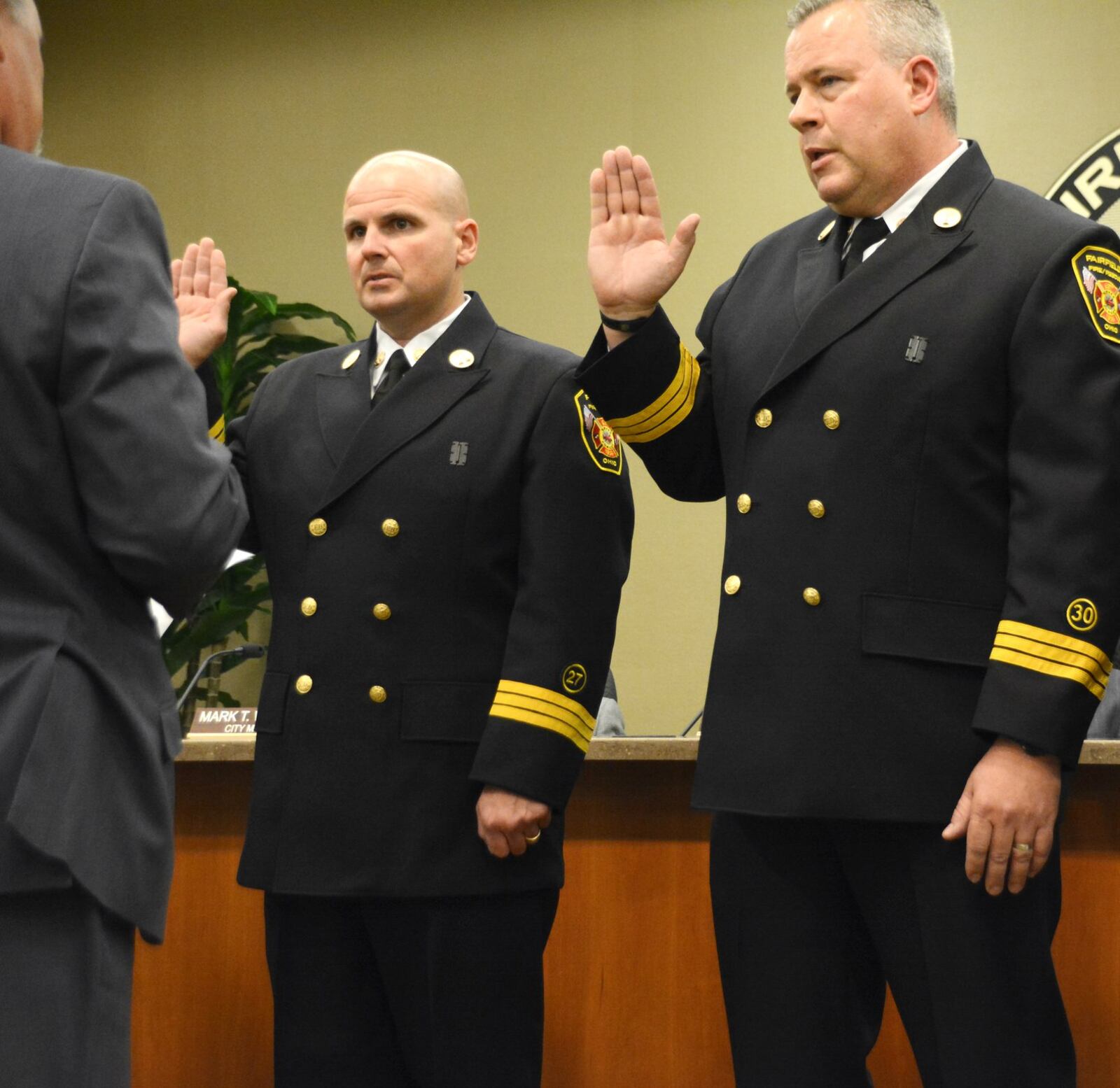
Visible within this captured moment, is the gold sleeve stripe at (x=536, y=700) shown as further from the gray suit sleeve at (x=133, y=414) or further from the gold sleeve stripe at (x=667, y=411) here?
the gray suit sleeve at (x=133, y=414)

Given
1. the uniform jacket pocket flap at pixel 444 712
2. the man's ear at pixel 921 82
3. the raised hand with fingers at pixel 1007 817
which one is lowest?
the uniform jacket pocket flap at pixel 444 712

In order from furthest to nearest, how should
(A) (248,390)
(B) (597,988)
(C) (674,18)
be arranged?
(A) (248,390) < (C) (674,18) < (B) (597,988)

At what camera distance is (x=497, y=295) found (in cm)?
502

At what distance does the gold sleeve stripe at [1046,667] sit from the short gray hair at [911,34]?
607 millimetres

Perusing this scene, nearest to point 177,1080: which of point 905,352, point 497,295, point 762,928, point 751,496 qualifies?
point 762,928

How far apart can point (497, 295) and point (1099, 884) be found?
331cm

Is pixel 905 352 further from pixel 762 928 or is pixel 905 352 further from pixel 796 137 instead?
pixel 796 137

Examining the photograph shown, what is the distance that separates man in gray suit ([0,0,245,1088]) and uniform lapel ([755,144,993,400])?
654 mm

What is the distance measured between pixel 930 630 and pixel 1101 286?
380 millimetres

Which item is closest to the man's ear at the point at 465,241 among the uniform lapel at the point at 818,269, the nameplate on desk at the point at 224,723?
the uniform lapel at the point at 818,269

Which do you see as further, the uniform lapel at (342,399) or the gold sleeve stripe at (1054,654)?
the uniform lapel at (342,399)

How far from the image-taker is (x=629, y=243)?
173cm

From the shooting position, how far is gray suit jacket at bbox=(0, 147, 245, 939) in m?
1.16

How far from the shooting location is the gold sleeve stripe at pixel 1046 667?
4.65ft
